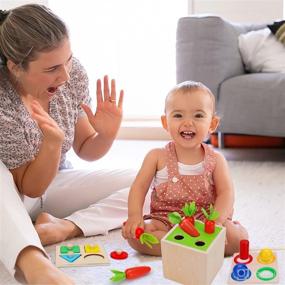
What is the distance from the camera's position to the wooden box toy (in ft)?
3.37

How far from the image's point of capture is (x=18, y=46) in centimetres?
130

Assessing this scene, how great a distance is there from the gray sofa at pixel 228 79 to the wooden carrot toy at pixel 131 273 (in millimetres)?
1203

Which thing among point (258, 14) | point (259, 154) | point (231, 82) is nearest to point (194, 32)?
point (231, 82)

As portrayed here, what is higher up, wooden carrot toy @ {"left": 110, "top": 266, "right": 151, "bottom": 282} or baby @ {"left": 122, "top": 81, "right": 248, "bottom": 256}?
baby @ {"left": 122, "top": 81, "right": 248, "bottom": 256}

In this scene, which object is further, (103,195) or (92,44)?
(92,44)

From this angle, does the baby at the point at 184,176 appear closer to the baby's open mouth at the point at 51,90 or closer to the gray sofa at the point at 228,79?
the baby's open mouth at the point at 51,90

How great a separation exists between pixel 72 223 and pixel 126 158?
1.13 meters

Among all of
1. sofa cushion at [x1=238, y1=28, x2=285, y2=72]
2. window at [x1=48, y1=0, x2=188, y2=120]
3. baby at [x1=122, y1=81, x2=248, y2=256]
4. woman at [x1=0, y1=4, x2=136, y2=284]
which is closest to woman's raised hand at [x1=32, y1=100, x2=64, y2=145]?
woman at [x1=0, y1=4, x2=136, y2=284]

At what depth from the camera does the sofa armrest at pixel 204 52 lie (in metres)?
2.38

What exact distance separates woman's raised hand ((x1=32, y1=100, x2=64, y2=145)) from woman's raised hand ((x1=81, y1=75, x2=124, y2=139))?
0.75ft

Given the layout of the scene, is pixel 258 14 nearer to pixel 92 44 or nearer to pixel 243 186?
pixel 92 44

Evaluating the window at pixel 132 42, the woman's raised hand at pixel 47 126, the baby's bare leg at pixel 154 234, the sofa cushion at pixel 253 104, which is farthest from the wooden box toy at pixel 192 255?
the window at pixel 132 42

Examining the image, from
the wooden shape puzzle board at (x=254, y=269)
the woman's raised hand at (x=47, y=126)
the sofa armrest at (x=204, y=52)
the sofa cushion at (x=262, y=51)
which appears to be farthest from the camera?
the sofa cushion at (x=262, y=51)

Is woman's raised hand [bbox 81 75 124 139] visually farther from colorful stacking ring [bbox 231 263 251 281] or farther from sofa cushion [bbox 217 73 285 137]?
sofa cushion [bbox 217 73 285 137]
